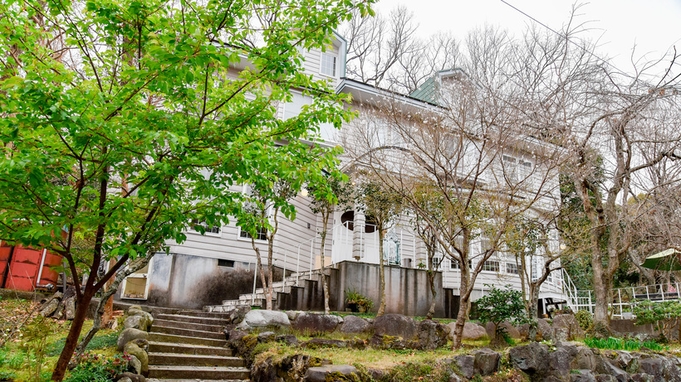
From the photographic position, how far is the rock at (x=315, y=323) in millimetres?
9188

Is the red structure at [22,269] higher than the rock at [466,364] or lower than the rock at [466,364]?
higher

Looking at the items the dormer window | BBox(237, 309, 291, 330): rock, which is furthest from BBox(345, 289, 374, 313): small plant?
the dormer window

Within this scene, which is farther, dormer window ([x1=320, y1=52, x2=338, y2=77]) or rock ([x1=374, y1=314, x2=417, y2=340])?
dormer window ([x1=320, y1=52, x2=338, y2=77])

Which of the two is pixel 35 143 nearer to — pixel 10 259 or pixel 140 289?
pixel 10 259

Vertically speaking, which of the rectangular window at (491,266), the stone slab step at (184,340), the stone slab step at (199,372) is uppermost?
the rectangular window at (491,266)

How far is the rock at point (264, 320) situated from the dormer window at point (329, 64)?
35.4 ft

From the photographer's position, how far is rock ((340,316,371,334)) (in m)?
9.31

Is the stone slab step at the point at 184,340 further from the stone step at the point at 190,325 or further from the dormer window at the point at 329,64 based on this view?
the dormer window at the point at 329,64

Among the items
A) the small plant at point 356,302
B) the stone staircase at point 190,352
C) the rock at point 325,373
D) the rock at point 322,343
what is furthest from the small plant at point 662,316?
the stone staircase at point 190,352

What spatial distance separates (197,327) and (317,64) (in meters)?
11.2

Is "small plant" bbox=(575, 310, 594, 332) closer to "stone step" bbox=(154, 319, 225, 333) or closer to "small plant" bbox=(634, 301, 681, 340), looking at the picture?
"small plant" bbox=(634, 301, 681, 340)

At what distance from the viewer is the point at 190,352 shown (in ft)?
25.8

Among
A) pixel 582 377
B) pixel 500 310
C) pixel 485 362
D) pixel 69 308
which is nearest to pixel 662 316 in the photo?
pixel 500 310

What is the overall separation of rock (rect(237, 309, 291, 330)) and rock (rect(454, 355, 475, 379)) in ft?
11.7
